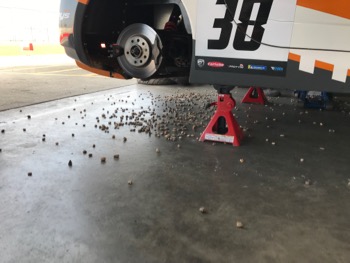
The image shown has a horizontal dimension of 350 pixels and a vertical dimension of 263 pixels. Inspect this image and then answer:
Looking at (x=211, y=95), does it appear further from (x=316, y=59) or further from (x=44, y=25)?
(x=44, y=25)

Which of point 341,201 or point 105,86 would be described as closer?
point 341,201

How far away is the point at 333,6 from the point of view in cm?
215

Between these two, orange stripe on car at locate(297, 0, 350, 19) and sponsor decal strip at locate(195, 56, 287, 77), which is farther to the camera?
sponsor decal strip at locate(195, 56, 287, 77)

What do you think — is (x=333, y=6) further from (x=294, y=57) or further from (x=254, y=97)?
(x=254, y=97)

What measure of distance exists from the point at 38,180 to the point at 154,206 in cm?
92

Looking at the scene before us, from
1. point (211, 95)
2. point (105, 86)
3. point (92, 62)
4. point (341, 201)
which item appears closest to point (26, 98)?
point (105, 86)

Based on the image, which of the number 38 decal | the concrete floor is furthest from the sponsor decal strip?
the concrete floor

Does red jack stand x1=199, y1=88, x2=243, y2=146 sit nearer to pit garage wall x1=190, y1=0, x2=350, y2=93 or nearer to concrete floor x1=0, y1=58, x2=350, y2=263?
concrete floor x1=0, y1=58, x2=350, y2=263

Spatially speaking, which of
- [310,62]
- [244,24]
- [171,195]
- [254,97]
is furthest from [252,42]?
[254,97]

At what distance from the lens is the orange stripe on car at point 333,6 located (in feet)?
7.02

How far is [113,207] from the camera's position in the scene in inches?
74.7

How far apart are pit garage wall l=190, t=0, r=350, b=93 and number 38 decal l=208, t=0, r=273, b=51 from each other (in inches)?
4.6

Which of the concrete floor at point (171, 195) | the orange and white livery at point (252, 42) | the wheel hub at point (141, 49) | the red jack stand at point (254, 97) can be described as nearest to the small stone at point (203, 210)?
the concrete floor at point (171, 195)

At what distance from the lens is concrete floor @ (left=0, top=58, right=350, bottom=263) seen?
1530 mm
